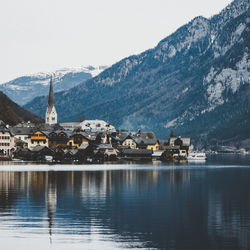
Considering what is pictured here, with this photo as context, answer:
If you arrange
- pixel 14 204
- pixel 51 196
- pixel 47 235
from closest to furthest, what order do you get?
pixel 47 235
pixel 14 204
pixel 51 196

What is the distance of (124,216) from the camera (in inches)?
2454

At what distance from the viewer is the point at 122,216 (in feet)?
205

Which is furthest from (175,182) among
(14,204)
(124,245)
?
(124,245)

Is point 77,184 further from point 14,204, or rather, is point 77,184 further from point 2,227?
point 2,227

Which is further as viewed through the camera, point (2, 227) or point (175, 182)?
point (175, 182)

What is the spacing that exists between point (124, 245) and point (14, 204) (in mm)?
25519

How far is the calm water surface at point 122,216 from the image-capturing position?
49.6 meters

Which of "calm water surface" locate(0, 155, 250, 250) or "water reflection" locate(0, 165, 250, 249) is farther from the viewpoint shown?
"water reflection" locate(0, 165, 250, 249)

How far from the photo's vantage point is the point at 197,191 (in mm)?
90688

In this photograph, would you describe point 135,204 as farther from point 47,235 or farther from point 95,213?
point 47,235

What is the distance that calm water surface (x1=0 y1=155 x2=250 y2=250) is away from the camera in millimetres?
49594

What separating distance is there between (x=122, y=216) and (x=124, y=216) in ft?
A: 0.60

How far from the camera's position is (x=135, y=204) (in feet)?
236

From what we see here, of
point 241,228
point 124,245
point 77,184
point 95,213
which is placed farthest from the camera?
point 77,184
